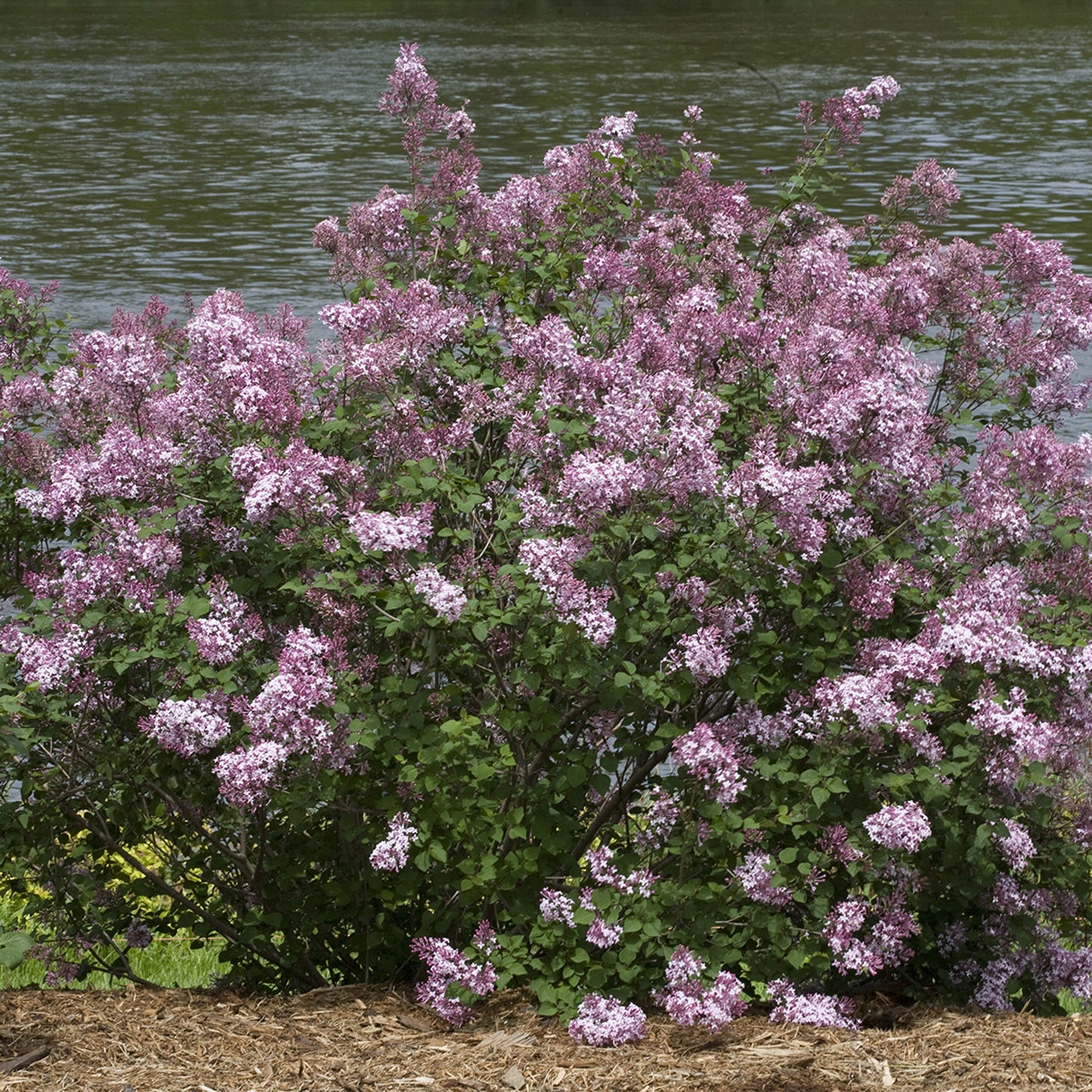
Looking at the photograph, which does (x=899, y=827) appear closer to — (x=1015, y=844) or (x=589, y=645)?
(x=1015, y=844)

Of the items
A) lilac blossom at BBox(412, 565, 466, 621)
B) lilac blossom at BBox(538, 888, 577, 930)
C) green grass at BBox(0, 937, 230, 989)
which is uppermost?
lilac blossom at BBox(412, 565, 466, 621)

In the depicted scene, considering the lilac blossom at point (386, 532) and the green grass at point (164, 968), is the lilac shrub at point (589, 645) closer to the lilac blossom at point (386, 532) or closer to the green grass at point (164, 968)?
the lilac blossom at point (386, 532)

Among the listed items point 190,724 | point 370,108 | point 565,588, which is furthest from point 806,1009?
point 370,108

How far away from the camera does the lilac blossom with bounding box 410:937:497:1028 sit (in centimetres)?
470

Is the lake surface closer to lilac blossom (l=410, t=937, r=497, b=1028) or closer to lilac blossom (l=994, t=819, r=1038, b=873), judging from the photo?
lilac blossom (l=410, t=937, r=497, b=1028)

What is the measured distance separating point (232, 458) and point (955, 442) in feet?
8.92

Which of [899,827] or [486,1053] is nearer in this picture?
[899,827]

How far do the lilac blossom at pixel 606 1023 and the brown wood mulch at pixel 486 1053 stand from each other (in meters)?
0.04

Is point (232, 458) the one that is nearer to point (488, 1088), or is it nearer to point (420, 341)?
point (420, 341)

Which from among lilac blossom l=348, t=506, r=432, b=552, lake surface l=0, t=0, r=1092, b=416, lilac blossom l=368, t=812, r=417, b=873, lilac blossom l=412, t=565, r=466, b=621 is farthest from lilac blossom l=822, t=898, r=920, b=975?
lake surface l=0, t=0, r=1092, b=416

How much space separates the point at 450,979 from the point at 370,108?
36.9 m

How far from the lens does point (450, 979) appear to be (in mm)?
4797

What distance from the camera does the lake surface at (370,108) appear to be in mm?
24547

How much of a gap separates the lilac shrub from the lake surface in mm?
3923
